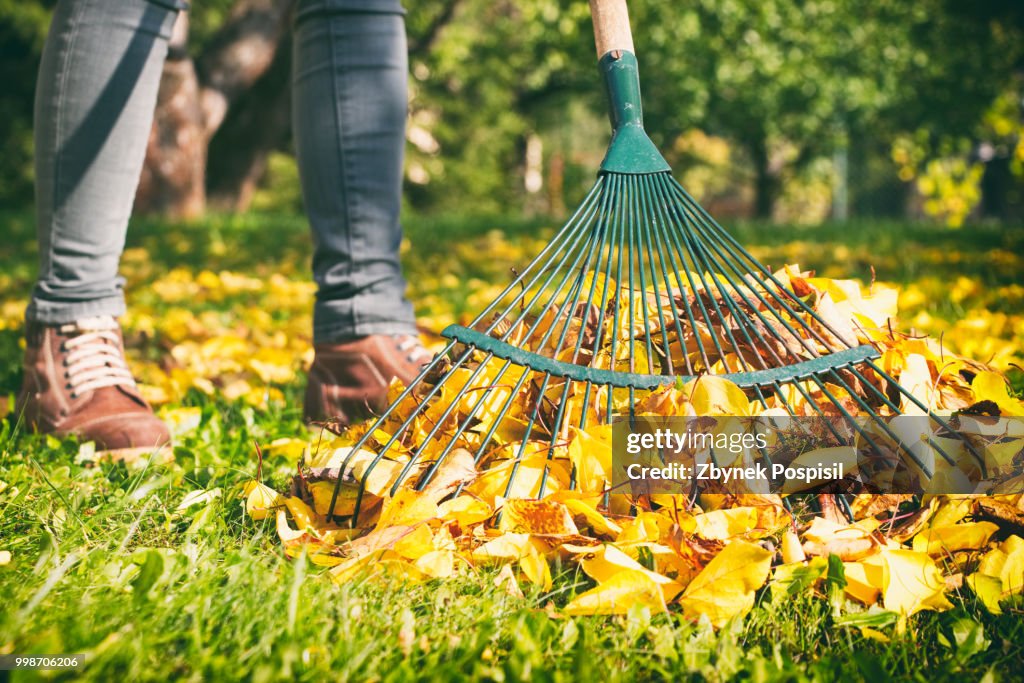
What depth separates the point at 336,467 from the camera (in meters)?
1.21

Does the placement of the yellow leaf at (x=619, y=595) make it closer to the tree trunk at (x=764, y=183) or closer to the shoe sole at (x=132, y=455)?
the shoe sole at (x=132, y=455)

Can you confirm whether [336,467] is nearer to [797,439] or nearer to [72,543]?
[72,543]

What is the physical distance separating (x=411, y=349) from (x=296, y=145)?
542 mm

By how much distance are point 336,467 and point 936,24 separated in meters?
12.9

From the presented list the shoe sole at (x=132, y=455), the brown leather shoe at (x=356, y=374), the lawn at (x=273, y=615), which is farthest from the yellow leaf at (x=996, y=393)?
the shoe sole at (x=132, y=455)

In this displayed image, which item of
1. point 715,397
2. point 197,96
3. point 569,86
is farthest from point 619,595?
point 569,86

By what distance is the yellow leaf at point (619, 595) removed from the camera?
0.98 metres

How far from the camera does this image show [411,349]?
1790mm

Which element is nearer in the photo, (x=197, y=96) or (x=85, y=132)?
(x=85, y=132)

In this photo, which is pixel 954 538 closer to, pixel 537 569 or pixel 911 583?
pixel 911 583

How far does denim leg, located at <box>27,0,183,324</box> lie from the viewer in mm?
1578

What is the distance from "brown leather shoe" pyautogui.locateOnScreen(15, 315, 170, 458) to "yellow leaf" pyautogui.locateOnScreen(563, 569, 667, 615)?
947 millimetres

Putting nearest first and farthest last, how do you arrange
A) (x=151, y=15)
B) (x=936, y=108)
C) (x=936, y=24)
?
(x=151, y=15)
(x=936, y=24)
(x=936, y=108)

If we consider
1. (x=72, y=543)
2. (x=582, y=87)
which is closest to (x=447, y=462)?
(x=72, y=543)
